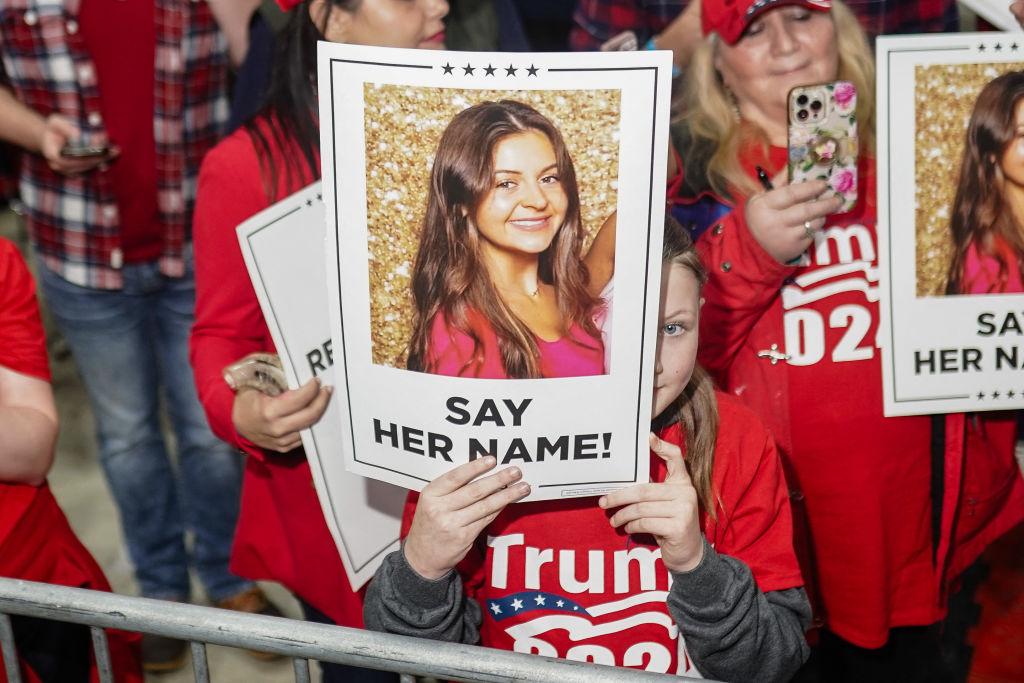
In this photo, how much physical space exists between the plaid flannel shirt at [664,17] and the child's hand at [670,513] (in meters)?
1.07

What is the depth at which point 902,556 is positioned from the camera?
5.95 feet

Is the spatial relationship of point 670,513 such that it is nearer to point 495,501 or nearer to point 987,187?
point 495,501

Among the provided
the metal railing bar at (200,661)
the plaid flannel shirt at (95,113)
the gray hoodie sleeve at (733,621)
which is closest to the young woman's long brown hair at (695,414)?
the gray hoodie sleeve at (733,621)

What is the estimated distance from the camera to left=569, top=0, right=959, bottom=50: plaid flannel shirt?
78.7 inches

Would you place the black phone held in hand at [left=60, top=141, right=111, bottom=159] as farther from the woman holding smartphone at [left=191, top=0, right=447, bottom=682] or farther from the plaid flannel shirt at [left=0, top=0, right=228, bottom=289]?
the woman holding smartphone at [left=191, top=0, right=447, bottom=682]

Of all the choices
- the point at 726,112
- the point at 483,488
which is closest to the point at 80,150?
the point at 726,112

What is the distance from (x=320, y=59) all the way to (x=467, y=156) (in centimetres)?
19

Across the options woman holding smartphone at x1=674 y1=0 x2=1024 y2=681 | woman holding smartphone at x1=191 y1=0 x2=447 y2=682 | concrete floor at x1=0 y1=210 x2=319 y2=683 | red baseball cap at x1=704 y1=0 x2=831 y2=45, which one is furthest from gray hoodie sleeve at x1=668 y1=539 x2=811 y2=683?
Result: concrete floor at x1=0 y1=210 x2=319 y2=683

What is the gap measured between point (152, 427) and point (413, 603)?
165cm

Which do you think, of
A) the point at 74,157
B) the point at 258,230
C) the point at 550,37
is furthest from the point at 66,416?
the point at 258,230

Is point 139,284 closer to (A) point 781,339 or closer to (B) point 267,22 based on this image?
(B) point 267,22

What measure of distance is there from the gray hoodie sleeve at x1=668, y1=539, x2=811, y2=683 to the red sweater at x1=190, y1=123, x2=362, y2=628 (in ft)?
2.27

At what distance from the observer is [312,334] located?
167 cm

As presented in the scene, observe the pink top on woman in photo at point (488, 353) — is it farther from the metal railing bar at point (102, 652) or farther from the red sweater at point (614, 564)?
the metal railing bar at point (102, 652)
